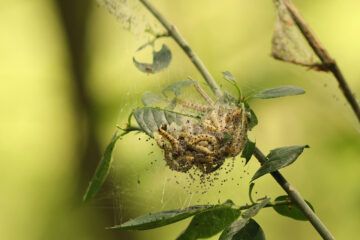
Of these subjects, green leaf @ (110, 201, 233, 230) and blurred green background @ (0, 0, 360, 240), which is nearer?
green leaf @ (110, 201, 233, 230)

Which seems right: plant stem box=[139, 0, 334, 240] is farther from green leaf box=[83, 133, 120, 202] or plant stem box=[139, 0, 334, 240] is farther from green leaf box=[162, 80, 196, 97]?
green leaf box=[83, 133, 120, 202]

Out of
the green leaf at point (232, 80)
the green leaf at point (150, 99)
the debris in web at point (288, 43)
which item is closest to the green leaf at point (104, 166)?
the green leaf at point (150, 99)

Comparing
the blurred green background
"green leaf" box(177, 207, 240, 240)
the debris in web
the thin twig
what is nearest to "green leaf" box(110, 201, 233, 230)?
"green leaf" box(177, 207, 240, 240)

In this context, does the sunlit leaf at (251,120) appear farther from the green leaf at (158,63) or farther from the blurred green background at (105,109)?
the blurred green background at (105,109)

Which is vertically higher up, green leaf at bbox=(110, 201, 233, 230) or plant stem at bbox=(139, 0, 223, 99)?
plant stem at bbox=(139, 0, 223, 99)

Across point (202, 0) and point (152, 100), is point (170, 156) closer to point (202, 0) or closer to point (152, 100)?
point (152, 100)

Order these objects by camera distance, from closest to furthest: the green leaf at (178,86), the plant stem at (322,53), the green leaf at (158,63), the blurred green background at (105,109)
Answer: the plant stem at (322,53) < the green leaf at (178,86) < the green leaf at (158,63) < the blurred green background at (105,109)

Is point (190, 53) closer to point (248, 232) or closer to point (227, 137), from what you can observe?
point (227, 137)
